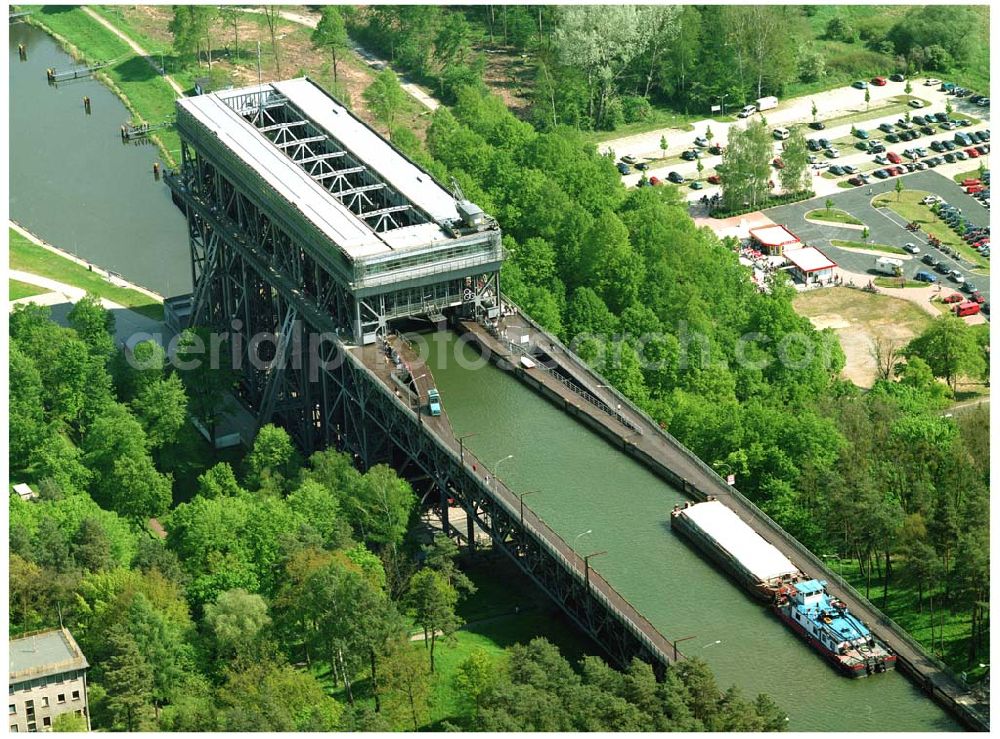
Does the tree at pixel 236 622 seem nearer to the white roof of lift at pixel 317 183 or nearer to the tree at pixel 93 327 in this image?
the white roof of lift at pixel 317 183

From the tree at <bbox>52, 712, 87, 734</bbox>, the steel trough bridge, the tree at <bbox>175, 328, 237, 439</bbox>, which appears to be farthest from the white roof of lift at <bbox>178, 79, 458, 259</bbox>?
the tree at <bbox>52, 712, 87, 734</bbox>

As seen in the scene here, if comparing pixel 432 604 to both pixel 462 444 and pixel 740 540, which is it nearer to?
pixel 462 444

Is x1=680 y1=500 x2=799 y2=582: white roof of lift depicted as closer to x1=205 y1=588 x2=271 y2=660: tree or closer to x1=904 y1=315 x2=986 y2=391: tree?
x1=205 y1=588 x2=271 y2=660: tree

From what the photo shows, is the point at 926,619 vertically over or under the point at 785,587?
under

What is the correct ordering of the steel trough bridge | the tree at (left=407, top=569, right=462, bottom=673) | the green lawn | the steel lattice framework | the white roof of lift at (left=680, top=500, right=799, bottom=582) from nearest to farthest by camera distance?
the white roof of lift at (left=680, top=500, right=799, bottom=582), the tree at (left=407, top=569, right=462, bottom=673), the green lawn, the steel lattice framework, the steel trough bridge

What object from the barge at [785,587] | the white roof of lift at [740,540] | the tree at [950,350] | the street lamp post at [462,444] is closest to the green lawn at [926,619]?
the barge at [785,587]

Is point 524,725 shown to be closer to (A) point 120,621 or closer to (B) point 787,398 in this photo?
(A) point 120,621

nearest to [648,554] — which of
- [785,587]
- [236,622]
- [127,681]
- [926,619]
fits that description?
[785,587]
